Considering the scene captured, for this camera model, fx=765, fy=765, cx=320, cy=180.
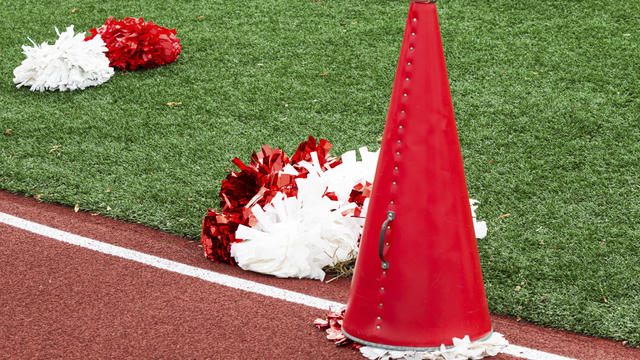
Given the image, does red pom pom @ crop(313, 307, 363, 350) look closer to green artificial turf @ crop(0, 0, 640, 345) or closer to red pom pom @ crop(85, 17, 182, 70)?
green artificial turf @ crop(0, 0, 640, 345)

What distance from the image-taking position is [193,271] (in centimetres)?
447

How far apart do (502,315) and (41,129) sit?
454cm

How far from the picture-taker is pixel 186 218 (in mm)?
5156

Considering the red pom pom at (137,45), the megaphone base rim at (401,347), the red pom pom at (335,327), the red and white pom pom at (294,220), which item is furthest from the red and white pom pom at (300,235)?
the red pom pom at (137,45)

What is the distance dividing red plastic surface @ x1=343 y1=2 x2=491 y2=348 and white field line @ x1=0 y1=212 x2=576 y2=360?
0.46m

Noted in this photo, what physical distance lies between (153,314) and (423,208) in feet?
5.15

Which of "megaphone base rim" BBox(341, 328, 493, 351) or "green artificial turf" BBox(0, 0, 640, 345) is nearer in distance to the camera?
"megaphone base rim" BBox(341, 328, 493, 351)

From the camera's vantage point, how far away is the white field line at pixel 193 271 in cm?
363

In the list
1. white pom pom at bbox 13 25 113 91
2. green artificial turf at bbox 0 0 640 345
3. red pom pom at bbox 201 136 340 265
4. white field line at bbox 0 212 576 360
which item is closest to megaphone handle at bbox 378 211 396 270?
white field line at bbox 0 212 576 360

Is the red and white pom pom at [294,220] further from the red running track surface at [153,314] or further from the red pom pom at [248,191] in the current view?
the red running track surface at [153,314]

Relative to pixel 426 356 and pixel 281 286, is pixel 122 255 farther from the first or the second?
pixel 426 356

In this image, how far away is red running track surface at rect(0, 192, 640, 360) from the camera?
144 inches

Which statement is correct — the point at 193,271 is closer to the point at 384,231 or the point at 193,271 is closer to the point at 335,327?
the point at 335,327

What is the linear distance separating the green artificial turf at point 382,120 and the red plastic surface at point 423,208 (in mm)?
773
